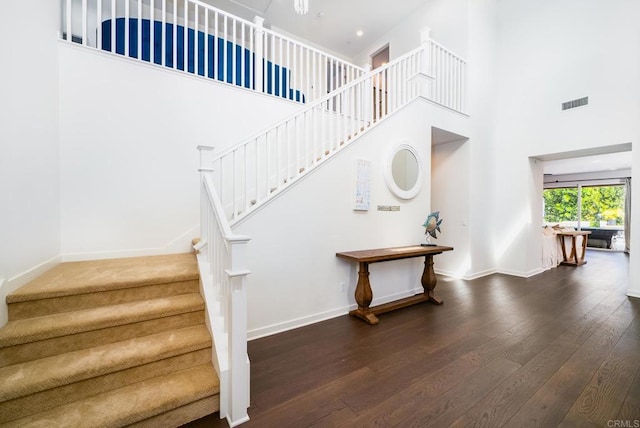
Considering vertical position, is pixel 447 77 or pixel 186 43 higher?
pixel 447 77

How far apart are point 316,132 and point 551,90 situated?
477 centimetres

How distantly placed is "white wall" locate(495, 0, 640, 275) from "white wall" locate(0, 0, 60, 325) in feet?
22.6

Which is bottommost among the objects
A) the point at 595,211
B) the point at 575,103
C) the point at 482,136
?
the point at 595,211

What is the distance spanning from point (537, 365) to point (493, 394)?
687 millimetres

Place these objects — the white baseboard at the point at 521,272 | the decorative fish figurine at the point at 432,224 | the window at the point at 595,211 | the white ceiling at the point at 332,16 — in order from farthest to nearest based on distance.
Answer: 1. the window at the point at 595,211
2. the white ceiling at the point at 332,16
3. the white baseboard at the point at 521,272
4. the decorative fish figurine at the point at 432,224

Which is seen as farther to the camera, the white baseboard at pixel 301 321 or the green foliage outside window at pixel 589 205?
the green foliage outside window at pixel 589 205

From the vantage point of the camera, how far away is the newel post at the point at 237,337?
155 centimetres

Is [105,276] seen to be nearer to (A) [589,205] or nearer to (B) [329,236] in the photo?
(B) [329,236]

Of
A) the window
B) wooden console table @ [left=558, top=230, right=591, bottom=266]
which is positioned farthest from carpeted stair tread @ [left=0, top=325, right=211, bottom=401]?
the window

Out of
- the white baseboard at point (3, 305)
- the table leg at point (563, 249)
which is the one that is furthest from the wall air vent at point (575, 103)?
the white baseboard at point (3, 305)

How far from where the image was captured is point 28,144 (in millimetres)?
2084

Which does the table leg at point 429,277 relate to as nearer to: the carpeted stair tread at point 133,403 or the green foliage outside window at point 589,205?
the carpeted stair tread at point 133,403

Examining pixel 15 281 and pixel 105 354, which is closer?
pixel 105 354

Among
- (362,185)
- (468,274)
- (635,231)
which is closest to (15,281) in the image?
(362,185)
